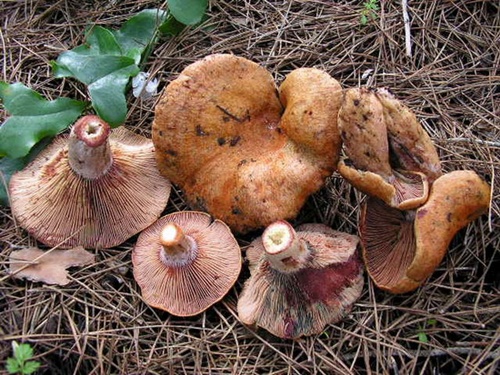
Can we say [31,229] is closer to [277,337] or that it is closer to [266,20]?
[277,337]

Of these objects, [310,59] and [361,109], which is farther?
[310,59]

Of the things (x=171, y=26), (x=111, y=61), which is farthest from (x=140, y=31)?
(x=111, y=61)

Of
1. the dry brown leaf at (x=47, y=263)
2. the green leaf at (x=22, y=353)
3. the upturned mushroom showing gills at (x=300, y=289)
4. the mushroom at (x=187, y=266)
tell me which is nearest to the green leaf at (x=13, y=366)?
the green leaf at (x=22, y=353)

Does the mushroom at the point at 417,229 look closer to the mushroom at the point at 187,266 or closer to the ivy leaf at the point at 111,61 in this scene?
the mushroom at the point at 187,266

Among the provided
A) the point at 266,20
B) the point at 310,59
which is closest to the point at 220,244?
the point at 310,59

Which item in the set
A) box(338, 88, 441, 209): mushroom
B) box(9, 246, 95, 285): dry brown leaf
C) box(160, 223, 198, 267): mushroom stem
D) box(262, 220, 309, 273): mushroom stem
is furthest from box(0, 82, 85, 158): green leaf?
box(338, 88, 441, 209): mushroom

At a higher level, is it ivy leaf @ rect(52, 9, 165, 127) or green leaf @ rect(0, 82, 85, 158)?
ivy leaf @ rect(52, 9, 165, 127)

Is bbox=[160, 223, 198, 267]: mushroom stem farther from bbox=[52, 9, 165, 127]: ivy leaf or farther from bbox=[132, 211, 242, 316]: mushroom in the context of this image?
bbox=[52, 9, 165, 127]: ivy leaf
